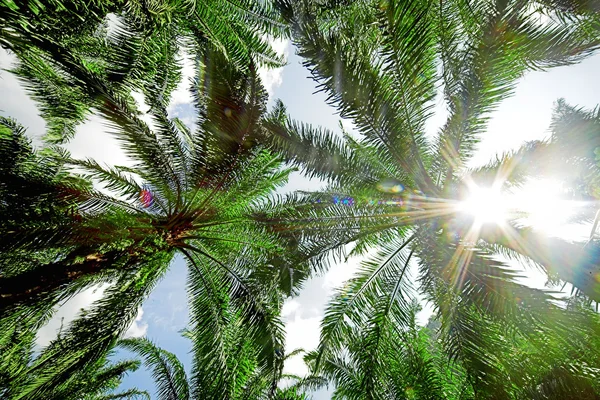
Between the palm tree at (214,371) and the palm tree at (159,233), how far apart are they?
A: 281 mm

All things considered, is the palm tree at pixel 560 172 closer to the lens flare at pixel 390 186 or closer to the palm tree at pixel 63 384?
the lens flare at pixel 390 186

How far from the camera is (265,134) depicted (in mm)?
3674

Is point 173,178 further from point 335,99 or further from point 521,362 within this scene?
point 521,362

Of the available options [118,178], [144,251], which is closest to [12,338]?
[144,251]

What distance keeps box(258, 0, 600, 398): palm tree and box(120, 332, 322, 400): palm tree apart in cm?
146

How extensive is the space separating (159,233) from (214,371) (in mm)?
2202

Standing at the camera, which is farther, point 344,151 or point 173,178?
point 173,178

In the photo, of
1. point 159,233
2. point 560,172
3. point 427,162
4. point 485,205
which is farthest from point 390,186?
point 159,233

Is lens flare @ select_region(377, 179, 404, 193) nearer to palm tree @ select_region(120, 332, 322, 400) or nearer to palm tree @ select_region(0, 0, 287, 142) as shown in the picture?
palm tree @ select_region(0, 0, 287, 142)

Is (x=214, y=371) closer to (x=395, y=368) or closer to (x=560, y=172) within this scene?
(x=395, y=368)

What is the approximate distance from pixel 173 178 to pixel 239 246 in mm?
1612

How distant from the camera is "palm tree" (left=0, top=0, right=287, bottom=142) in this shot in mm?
3521

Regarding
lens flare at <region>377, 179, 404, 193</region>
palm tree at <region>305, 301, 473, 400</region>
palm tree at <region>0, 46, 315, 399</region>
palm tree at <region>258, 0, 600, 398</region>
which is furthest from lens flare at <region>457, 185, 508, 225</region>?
palm tree at <region>0, 46, 315, 399</region>

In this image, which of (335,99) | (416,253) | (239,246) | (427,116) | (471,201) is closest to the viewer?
(335,99)
